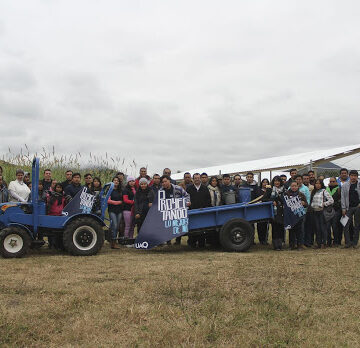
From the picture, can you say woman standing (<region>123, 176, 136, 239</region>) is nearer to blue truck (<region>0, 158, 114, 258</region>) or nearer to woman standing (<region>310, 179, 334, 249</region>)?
blue truck (<region>0, 158, 114, 258</region>)

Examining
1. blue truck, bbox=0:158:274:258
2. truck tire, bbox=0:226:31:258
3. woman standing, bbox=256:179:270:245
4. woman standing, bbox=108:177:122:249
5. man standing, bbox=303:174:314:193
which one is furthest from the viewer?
woman standing, bbox=256:179:270:245

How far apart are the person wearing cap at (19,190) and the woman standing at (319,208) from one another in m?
6.42

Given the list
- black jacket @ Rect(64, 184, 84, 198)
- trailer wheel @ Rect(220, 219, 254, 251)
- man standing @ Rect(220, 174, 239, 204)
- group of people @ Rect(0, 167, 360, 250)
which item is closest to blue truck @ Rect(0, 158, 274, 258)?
trailer wheel @ Rect(220, 219, 254, 251)

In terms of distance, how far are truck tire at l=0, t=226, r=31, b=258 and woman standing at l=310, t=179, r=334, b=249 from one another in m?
A: 6.21

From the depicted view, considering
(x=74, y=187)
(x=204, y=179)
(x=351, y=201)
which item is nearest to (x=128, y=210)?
(x=74, y=187)

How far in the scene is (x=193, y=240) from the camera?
31.9 feet

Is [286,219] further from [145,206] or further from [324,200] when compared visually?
[145,206]

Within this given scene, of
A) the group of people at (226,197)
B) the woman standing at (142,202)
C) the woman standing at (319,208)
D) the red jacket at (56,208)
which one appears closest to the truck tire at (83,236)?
the group of people at (226,197)

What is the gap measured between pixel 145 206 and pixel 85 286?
4.05 m

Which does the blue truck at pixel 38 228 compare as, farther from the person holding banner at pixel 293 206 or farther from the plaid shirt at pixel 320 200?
the plaid shirt at pixel 320 200

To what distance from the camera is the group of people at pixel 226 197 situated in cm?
898

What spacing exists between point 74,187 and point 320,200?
18.3 ft

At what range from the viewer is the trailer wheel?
8609 millimetres

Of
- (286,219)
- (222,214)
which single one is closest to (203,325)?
(222,214)
